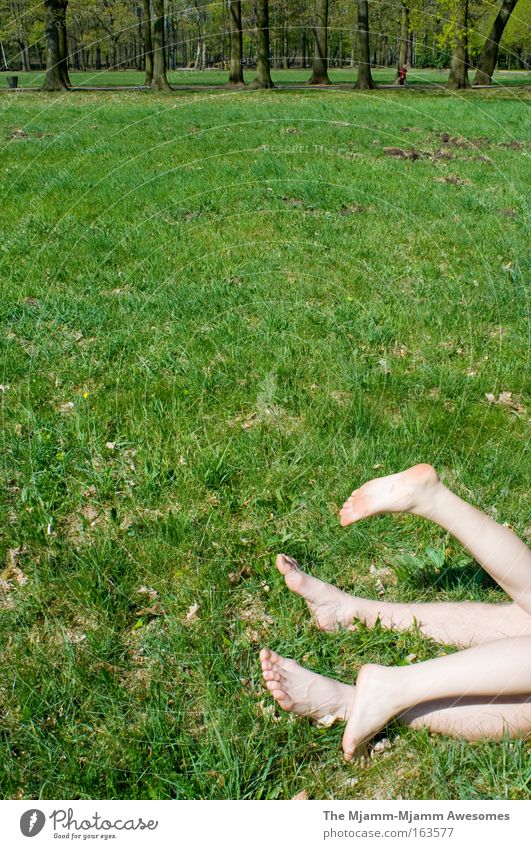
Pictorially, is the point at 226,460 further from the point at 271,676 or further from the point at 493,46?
the point at 493,46

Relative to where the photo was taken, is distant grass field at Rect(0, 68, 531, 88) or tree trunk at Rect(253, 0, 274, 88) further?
distant grass field at Rect(0, 68, 531, 88)

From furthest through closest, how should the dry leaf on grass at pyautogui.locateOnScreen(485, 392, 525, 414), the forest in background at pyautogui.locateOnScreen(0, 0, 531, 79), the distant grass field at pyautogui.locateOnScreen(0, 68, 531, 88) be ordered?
1. the distant grass field at pyautogui.locateOnScreen(0, 68, 531, 88)
2. the forest in background at pyautogui.locateOnScreen(0, 0, 531, 79)
3. the dry leaf on grass at pyautogui.locateOnScreen(485, 392, 525, 414)

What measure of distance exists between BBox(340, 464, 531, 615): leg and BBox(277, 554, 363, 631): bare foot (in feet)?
1.22

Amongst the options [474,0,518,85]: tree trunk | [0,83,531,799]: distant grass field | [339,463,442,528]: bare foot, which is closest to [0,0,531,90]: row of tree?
[474,0,518,85]: tree trunk

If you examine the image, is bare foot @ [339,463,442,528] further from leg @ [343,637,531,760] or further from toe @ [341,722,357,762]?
toe @ [341,722,357,762]

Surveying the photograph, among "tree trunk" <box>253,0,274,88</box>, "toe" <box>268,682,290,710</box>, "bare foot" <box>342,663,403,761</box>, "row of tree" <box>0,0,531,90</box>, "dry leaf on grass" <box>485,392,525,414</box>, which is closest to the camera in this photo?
"bare foot" <box>342,663,403,761</box>

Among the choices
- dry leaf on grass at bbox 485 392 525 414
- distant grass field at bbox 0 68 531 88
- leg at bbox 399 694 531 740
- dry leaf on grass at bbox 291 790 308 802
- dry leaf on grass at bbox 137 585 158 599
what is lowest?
dry leaf on grass at bbox 291 790 308 802

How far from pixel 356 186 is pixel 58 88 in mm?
26818

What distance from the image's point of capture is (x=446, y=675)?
2193 mm

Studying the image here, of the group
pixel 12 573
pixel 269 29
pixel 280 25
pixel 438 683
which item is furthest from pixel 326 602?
pixel 280 25

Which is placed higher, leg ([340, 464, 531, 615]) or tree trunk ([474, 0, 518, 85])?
tree trunk ([474, 0, 518, 85])

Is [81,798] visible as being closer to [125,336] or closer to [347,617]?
[347,617]

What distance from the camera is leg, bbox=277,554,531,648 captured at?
8.75 feet

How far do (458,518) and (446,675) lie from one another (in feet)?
1.65
